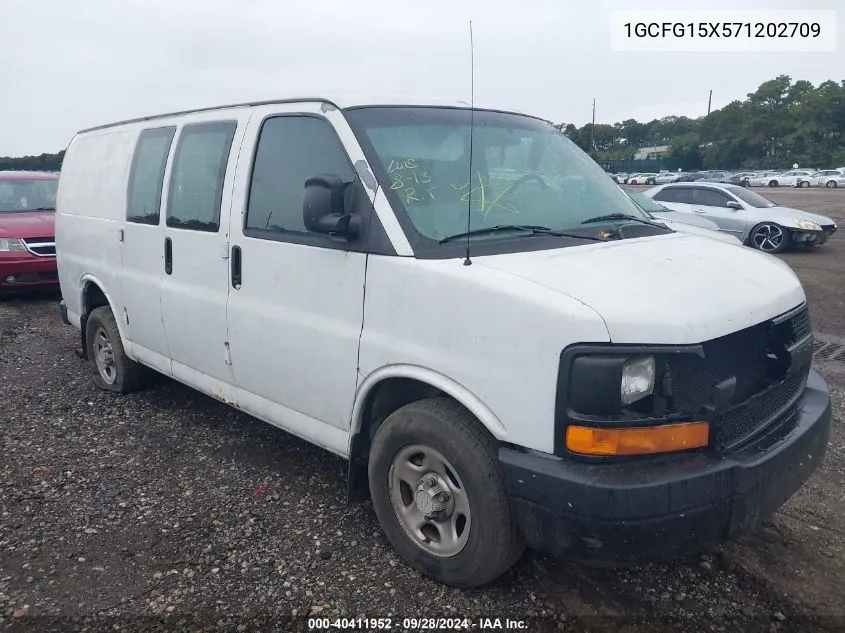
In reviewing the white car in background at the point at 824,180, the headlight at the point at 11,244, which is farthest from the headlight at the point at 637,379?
the white car in background at the point at 824,180

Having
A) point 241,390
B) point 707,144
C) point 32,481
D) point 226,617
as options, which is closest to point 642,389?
point 226,617

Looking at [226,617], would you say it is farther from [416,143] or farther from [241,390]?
[416,143]

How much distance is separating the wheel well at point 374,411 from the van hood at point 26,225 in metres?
7.31

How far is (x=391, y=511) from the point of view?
3223 mm

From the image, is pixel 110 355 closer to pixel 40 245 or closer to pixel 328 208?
pixel 328 208

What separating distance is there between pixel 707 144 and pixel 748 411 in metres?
84.0

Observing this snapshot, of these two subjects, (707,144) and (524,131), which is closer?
(524,131)

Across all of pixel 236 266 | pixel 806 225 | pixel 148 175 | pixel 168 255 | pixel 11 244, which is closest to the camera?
pixel 236 266

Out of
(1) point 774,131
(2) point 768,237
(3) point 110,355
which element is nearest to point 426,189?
(3) point 110,355

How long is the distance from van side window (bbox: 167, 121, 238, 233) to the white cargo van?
0.02 meters

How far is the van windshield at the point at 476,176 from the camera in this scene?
3158mm

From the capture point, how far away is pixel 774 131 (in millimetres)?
72812

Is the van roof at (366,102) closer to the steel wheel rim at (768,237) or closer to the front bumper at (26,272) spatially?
the front bumper at (26,272)

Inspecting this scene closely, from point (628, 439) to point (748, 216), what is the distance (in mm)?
13432
